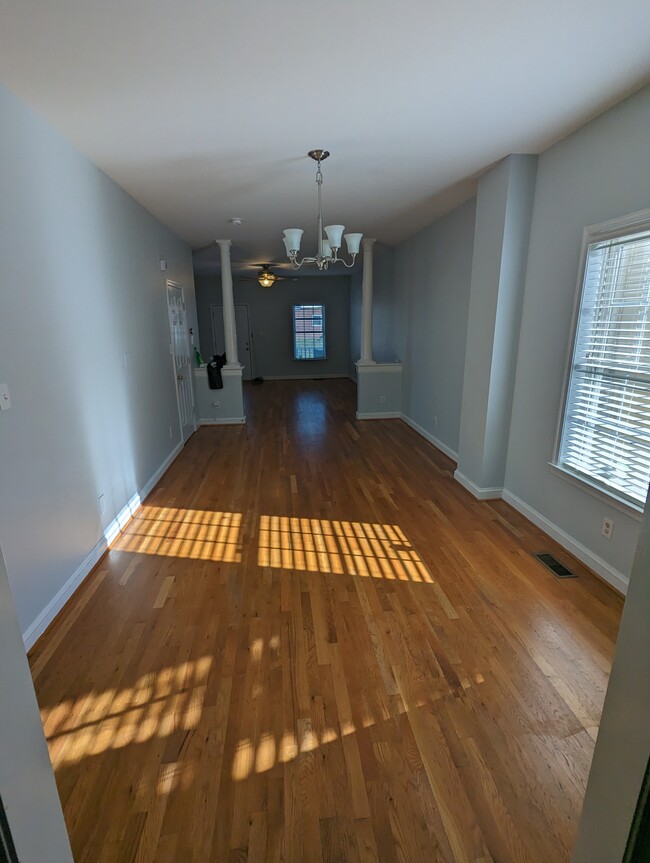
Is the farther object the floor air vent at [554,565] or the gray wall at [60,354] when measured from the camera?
Result: the floor air vent at [554,565]

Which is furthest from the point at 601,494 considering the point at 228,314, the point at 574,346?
the point at 228,314

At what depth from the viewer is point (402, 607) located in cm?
231

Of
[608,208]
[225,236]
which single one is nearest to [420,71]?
[608,208]

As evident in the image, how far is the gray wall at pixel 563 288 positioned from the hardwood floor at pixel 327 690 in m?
0.30

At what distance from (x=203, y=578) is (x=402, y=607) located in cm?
121

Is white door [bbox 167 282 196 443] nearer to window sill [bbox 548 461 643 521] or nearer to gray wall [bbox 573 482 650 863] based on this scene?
window sill [bbox 548 461 643 521]

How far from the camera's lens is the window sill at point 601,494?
2.30m

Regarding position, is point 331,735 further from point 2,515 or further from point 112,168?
point 112,168

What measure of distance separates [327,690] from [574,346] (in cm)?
248

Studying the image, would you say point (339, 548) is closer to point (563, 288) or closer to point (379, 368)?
point (563, 288)

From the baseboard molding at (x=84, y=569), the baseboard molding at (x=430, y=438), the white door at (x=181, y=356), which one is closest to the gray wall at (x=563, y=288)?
the baseboard molding at (x=430, y=438)

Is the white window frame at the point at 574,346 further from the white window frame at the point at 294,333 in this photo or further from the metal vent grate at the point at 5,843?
the white window frame at the point at 294,333

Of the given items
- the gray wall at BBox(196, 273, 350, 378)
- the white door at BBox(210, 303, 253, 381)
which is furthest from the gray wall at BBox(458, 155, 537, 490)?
the white door at BBox(210, 303, 253, 381)

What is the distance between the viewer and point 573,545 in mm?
2789
